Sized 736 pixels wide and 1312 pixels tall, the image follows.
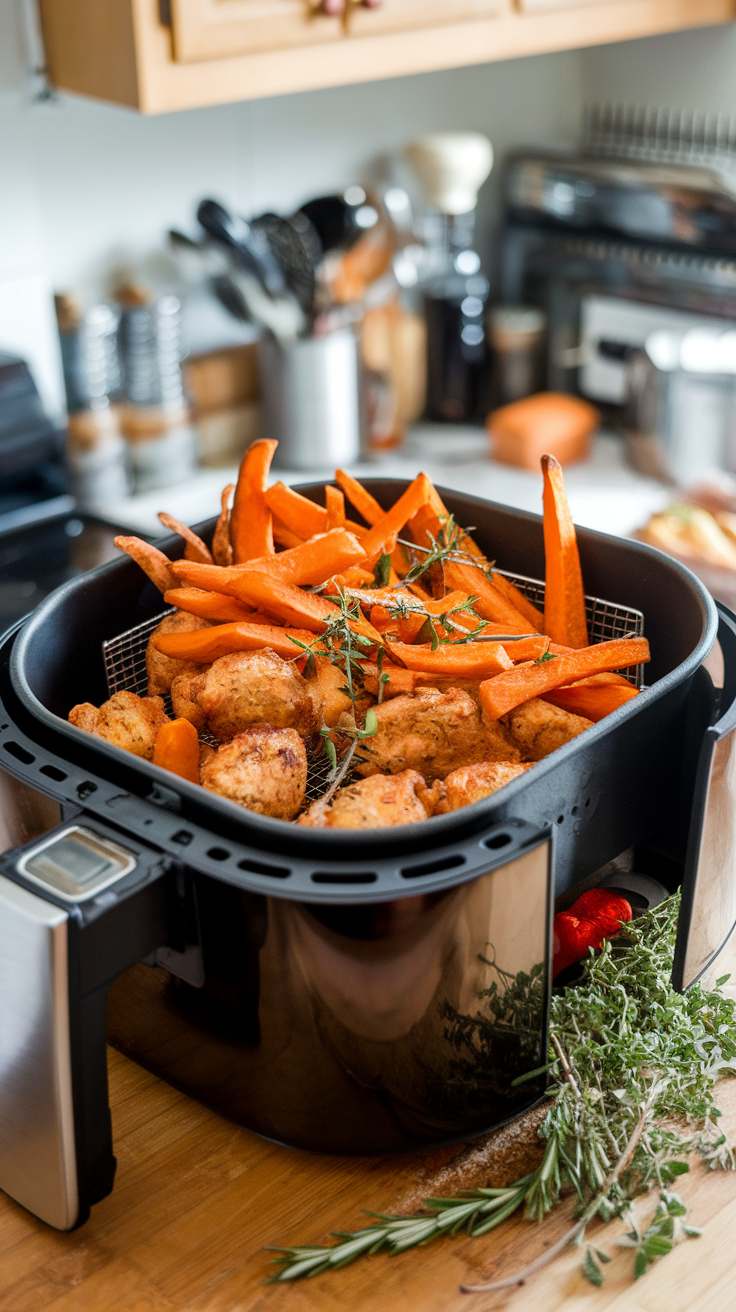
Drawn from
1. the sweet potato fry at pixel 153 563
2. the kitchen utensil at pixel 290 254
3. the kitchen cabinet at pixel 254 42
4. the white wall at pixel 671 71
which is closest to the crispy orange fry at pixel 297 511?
the sweet potato fry at pixel 153 563

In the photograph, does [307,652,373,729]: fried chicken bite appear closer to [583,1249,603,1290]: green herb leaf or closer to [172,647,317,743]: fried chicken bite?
[172,647,317,743]: fried chicken bite

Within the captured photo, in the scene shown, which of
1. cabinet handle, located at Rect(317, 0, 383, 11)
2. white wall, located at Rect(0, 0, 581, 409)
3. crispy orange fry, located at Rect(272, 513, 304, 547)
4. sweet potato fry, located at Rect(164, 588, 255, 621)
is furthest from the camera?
white wall, located at Rect(0, 0, 581, 409)

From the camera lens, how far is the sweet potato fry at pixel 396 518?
1.05 m

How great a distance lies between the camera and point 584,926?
3.01ft

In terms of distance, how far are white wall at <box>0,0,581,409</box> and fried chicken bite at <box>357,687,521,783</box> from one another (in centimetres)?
104

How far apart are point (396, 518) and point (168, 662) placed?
0.24 m

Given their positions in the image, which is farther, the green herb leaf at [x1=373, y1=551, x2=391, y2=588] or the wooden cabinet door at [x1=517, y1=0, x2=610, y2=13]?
the wooden cabinet door at [x1=517, y1=0, x2=610, y2=13]

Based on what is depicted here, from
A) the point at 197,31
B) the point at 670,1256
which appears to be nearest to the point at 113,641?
the point at 670,1256

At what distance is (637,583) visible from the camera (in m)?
1.04

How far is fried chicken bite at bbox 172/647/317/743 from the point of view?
890 millimetres

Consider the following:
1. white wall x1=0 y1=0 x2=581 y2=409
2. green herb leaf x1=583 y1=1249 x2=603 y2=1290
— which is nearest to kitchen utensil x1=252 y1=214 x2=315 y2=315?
white wall x1=0 y1=0 x2=581 y2=409

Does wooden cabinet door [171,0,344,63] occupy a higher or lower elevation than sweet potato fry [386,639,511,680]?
higher

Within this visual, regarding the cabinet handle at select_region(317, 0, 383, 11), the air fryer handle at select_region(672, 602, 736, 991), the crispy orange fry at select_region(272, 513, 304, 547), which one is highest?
the cabinet handle at select_region(317, 0, 383, 11)

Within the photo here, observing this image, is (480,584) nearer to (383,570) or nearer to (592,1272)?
(383,570)
